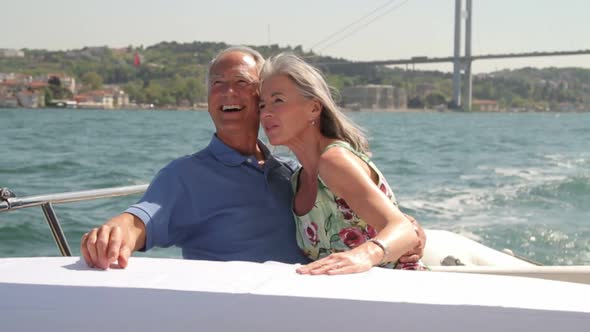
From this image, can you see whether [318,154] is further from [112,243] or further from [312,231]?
[112,243]

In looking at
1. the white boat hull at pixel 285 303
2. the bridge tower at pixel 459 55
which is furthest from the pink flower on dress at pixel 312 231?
the bridge tower at pixel 459 55

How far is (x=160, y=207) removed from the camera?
1156 mm

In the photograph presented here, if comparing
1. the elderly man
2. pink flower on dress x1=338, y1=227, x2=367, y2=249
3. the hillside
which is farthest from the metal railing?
the hillside

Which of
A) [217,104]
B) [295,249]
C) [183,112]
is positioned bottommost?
[183,112]

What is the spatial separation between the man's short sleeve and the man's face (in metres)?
0.13

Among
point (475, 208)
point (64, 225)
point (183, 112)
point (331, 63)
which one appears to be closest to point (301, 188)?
point (64, 225)

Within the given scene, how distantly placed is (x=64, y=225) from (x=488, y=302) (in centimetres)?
414

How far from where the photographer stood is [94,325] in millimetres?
656

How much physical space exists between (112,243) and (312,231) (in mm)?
378

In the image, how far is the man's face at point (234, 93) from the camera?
127cm

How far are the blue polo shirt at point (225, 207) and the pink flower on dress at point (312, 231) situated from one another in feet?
0.22

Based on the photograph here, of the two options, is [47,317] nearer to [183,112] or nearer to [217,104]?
[217,104]

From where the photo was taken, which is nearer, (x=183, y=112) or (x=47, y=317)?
(x=47, y=317)

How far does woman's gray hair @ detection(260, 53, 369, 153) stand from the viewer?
112 cm
